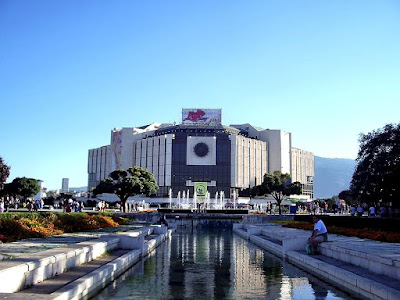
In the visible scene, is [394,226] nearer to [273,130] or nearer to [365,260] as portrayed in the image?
[365,260]

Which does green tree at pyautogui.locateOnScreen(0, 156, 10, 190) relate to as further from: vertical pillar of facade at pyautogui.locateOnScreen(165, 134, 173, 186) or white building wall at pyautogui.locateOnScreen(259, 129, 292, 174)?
white building wall at pyautogui.locateOnScreen(259, 129, 292, 174)

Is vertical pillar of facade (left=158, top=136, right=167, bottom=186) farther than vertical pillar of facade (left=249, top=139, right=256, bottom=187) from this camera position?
No

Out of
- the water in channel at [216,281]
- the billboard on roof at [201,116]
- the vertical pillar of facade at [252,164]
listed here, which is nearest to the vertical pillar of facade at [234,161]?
the vertical pillar of facade at [252,164]

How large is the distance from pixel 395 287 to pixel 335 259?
5460 millimetres

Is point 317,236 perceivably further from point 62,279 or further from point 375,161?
point 375,161

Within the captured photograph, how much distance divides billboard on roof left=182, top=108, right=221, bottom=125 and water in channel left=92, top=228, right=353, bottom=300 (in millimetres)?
97152

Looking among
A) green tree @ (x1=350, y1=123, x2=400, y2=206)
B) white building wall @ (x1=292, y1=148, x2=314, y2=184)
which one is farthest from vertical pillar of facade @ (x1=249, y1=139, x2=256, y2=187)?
green tree @ (x1=350, y1=123, x2=400, y2=206)

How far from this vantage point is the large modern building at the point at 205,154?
111m

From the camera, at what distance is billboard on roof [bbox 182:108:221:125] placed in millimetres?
114562

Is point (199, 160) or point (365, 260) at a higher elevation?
point (199, 160)

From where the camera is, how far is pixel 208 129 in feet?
372

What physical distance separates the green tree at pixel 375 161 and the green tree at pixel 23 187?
2320 inches

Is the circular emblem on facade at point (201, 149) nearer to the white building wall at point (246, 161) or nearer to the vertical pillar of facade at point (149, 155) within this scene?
the white building wall at point (246, 161)

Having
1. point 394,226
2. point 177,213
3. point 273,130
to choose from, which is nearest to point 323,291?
point 394,226
